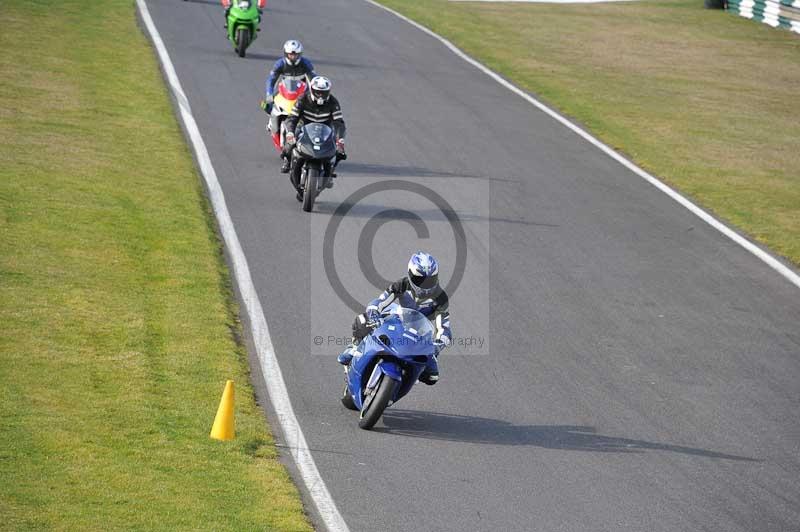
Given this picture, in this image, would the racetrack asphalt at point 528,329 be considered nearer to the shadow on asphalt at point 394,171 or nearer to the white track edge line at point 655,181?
the shadow on asphalt at point 394,171

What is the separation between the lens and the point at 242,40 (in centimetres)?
3131

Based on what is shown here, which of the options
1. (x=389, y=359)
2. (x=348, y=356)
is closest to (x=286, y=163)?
(x=348, y=356)

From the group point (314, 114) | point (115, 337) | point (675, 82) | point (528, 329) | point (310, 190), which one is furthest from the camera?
point (675, 82)

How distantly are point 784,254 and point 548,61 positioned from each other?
1759 centimetres

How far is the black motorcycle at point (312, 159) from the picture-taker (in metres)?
19.1

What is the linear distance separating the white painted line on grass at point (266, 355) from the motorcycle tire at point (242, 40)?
7107 millimetres

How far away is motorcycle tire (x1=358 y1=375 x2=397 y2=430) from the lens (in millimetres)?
11328

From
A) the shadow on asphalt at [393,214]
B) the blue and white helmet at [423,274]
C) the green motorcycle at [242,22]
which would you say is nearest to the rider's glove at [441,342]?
the blue and white helmet at [423,274]

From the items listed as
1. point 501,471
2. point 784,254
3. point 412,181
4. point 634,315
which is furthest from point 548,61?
point 501,471

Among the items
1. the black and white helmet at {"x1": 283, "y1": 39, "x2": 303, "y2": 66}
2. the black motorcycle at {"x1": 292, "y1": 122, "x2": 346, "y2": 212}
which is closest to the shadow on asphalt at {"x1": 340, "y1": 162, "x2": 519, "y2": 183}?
the black and white helmet at {"x1": 283, "y1": 39, "x2": 303, "y2": 66}

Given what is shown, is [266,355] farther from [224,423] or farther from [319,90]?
[319,90]

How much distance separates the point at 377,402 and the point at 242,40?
21.5 m

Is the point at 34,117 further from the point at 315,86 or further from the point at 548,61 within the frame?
the point at 548,61

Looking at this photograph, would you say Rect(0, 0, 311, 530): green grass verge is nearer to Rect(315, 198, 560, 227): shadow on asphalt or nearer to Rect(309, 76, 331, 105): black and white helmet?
Rect(315, 198, 560, 227): shadow on asphalt
